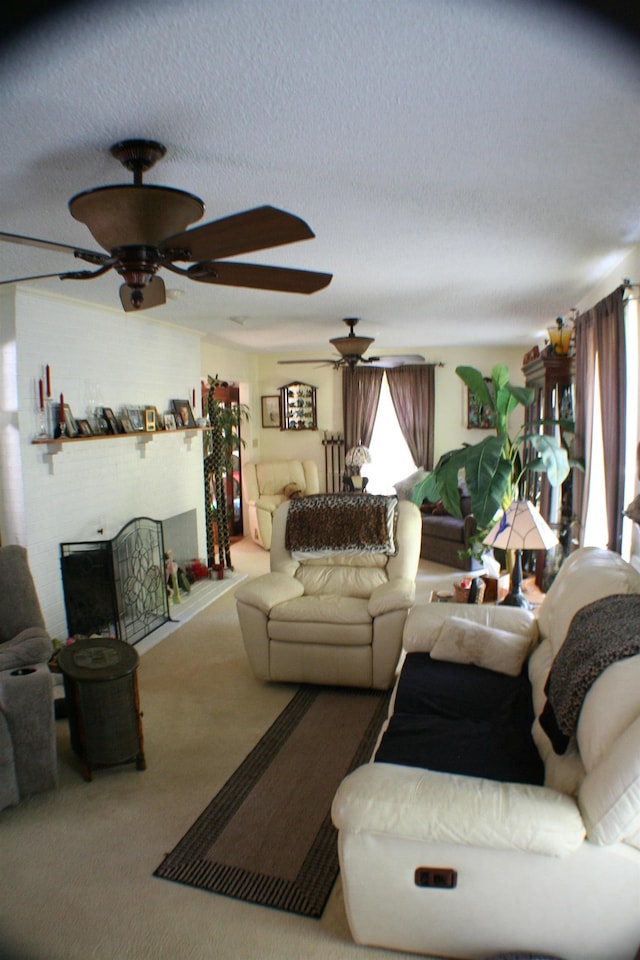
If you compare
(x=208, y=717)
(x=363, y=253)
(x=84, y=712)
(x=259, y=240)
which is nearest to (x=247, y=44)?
(x=259, y=240)

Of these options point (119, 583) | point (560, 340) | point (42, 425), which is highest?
point (560, 340)

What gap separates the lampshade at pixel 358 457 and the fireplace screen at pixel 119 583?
305 cm

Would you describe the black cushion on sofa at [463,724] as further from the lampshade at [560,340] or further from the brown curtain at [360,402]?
the brown curtain at [360,402]

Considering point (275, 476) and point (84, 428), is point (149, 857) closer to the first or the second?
point (84, 428)

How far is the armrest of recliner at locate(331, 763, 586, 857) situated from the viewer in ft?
5.44

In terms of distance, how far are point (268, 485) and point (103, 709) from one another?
4.76 meters

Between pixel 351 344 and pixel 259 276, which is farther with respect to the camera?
pixel 351 344

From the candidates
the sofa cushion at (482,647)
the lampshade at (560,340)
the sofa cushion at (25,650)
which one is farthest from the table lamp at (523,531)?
the sofa cushion at (25,650)

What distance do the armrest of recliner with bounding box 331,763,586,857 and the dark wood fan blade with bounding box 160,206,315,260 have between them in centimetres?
157

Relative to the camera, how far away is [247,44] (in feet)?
3.94

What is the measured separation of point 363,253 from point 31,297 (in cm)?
217

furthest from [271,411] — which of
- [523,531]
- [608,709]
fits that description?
[608,709]

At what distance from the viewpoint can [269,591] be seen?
3.72 meters

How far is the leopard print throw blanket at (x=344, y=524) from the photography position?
13.4 feet
